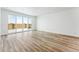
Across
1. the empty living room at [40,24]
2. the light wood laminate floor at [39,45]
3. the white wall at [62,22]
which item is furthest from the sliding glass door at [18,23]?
the light wood laminate floor at [39,45]

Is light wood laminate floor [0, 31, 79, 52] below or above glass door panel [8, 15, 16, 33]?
below

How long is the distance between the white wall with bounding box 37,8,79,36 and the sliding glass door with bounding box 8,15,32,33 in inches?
78.0

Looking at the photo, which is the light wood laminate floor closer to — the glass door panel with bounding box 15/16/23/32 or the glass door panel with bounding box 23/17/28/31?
the glass door panel with bounding box 15/16/23/32

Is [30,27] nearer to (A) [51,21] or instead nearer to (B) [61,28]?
(A) [51,21]

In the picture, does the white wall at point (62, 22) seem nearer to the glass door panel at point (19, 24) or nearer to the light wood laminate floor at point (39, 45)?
the light wood laminate floor at point (39, 45)

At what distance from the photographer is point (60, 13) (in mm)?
9094

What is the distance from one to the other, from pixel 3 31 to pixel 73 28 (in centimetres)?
620

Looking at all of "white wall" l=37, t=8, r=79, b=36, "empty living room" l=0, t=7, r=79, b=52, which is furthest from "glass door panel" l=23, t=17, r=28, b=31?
"white wall" l=37, t=8, r=79, b=36

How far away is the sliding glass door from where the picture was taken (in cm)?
949

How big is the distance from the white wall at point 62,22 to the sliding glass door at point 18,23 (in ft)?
6.50

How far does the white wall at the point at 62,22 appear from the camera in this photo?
7242 mm

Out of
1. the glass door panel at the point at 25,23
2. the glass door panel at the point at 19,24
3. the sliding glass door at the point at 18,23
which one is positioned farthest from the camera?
the glass door panel at the point at 25,23
